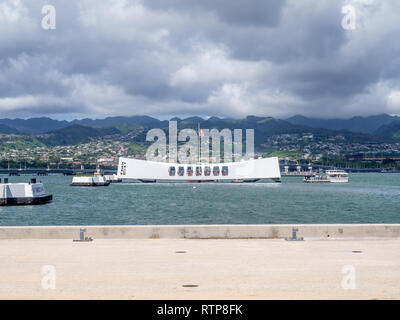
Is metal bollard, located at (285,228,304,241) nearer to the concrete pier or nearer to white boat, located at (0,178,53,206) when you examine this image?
the concrete pier

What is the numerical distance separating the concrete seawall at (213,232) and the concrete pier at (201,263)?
0.11 ft

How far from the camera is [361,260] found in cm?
1243

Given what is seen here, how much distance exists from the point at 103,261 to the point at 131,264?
866mm

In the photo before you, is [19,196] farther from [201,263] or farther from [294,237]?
[201,263]

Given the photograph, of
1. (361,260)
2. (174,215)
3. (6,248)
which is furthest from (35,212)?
(361,260)

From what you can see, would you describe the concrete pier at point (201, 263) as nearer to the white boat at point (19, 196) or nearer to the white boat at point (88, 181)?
the white boat at point (19, 196)

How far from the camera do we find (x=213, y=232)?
56.2ft

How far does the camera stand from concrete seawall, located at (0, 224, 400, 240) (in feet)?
55.9

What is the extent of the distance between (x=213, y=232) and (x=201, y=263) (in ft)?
16.7

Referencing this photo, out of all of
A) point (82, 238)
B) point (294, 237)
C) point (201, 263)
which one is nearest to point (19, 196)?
point (82, 238)

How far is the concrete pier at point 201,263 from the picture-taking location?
9109mm

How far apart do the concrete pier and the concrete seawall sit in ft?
0.11

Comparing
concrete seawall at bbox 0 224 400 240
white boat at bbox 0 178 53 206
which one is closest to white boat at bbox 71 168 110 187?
white boat at bbox 0 178 53 206
